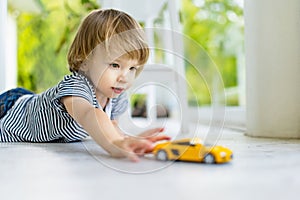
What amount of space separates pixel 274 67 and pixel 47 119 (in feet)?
2.09

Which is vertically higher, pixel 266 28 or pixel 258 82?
pixel 266 28

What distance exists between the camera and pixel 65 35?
245 centimetres

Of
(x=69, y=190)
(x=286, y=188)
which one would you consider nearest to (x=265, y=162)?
(x=286, y=188)

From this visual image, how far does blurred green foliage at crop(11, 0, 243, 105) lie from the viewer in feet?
7.59

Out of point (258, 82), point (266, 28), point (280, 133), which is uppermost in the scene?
point (266, 28)

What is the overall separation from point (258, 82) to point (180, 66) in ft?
0.75

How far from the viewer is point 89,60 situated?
36.8 inches

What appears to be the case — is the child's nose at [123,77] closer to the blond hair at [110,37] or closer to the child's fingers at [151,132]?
the blond hair at [110,37]

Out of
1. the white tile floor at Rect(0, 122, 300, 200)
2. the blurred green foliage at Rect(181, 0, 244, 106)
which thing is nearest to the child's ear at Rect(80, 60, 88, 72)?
the white tile floor at Rect(0, 122, 300, 200)

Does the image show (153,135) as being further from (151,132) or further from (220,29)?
(220,29)

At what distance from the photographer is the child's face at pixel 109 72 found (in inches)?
31.9

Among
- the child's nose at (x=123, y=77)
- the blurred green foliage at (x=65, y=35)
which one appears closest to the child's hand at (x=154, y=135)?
the child's nose at (x=123, y=77)

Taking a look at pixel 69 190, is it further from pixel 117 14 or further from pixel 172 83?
pixel 172 83

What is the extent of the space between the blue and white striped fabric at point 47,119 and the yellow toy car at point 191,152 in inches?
13.1
